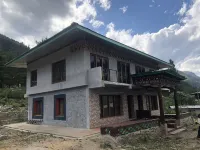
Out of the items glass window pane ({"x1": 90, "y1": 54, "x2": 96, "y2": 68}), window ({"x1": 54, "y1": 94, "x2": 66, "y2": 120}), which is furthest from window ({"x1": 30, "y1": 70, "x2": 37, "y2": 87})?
glass window pane ({"x1": 90, "y1": 54, "x2": 96, "y2": 68})

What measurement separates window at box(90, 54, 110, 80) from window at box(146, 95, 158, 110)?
25.0 ft

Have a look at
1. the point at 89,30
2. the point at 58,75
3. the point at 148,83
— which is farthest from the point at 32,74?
the point at 148,83

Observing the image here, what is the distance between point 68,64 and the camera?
1386 centimetres

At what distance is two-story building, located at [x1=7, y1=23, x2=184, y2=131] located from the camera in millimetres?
12344

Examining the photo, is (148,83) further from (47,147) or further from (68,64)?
(47,147)

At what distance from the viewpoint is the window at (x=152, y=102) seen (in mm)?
19514

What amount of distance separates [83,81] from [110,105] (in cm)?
327

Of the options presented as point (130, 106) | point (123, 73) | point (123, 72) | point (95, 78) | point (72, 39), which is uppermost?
point (72, 39)

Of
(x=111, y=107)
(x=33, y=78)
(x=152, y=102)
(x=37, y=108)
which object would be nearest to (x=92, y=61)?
(x=111, y=107)

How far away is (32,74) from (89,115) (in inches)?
373

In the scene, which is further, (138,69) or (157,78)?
(138,69)

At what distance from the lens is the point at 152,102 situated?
20.4 meters

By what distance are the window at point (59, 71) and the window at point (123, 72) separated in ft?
14.4

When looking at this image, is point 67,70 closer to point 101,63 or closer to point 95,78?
point 101,63
